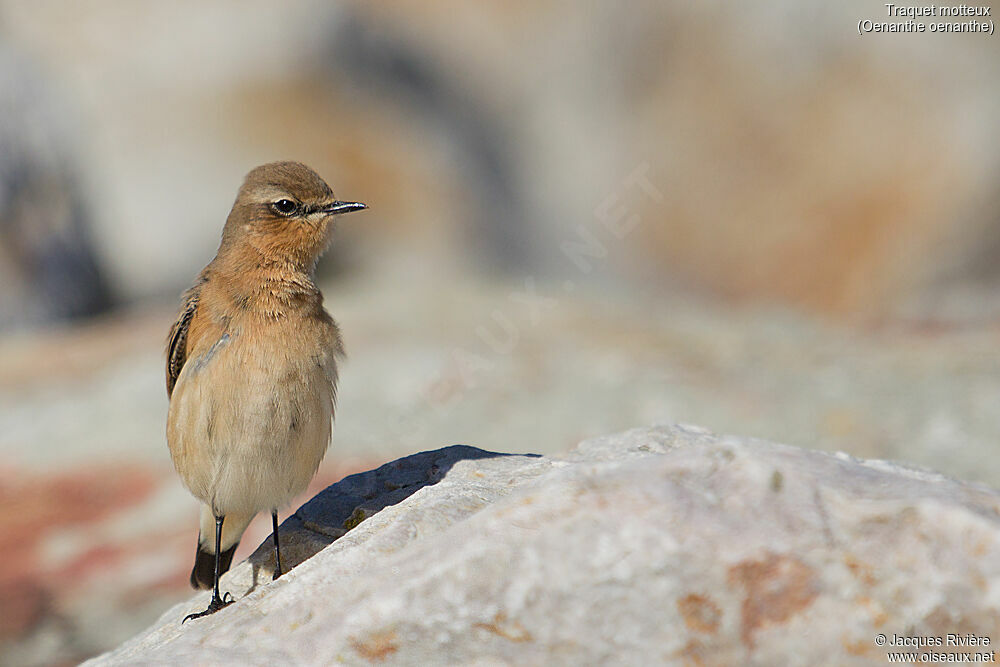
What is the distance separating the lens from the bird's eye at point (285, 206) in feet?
17.4

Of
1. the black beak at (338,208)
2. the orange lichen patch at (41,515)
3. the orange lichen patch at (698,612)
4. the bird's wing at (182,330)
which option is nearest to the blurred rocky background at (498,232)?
the orange lichen patch at (41,515)

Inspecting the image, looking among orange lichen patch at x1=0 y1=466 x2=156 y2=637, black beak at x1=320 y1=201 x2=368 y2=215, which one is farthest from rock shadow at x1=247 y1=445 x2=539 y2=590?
orange lichen patch at x1=0 y1=466 x2=156 y2=637

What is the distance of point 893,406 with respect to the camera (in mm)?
9336

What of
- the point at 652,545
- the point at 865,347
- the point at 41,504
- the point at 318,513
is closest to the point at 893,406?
the point at 865,347

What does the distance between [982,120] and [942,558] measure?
15.6 meters

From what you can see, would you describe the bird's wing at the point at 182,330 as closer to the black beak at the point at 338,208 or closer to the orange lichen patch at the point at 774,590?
the black beak at the point at 338,208

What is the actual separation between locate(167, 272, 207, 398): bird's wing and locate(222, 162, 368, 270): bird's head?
0.31m

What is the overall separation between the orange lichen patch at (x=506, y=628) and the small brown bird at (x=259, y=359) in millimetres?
1806

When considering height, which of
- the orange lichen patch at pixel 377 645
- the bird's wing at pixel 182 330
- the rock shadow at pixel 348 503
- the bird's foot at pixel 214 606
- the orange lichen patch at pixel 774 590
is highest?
the bird's wing at pixel 182 330

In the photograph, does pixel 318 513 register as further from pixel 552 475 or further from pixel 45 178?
pixel 45 178

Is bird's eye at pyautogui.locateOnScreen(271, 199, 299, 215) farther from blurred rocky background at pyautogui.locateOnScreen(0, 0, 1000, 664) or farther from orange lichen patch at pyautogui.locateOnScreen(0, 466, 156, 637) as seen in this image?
orange lichen patch at pyautogui.locateOnScreen(0, 466, 156, 637)

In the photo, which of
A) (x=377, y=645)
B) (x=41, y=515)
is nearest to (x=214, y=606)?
(x=377, y=645)

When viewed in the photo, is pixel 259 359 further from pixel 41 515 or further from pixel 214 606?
pixel 41 515

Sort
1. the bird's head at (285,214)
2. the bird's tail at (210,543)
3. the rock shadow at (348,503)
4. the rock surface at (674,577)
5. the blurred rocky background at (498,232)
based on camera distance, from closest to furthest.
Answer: the rock surface at (674,577) → the rock shadow at (348,503) → the bird's head at (285,214) → the bird's tail at (210,543) → the blurred rocky background at (498,232)
